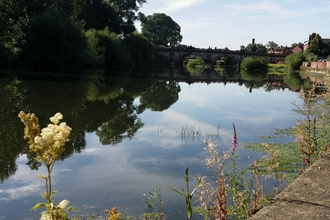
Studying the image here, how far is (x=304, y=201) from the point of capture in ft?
7.75


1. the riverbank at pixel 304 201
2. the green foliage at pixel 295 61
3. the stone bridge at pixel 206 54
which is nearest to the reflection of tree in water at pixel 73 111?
the riverbank at pixel 304 201

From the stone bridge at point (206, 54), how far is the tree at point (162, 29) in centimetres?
2466

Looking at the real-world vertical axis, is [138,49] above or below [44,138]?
above

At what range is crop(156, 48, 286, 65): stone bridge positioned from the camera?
287 ft

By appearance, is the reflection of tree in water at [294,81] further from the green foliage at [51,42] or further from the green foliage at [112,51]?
the green foliage at [51,42]

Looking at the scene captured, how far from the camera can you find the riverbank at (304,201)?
2.15 metres

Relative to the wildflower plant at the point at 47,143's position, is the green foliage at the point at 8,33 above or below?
above

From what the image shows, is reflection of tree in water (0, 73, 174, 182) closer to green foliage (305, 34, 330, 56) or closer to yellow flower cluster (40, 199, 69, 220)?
yellow flower cluster (40, 199, 69, 220)

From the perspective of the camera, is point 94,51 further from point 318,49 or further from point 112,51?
point 318,49

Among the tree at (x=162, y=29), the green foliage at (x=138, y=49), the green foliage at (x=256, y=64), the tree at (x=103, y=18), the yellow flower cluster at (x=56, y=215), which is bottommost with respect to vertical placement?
the yellow flower cluster at (x=56, y=215)

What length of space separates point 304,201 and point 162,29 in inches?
4555

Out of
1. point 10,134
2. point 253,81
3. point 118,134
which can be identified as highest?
point 253,81

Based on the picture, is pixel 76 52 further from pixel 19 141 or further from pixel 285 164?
pixel 285 164

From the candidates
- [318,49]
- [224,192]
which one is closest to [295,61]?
[318,49]
